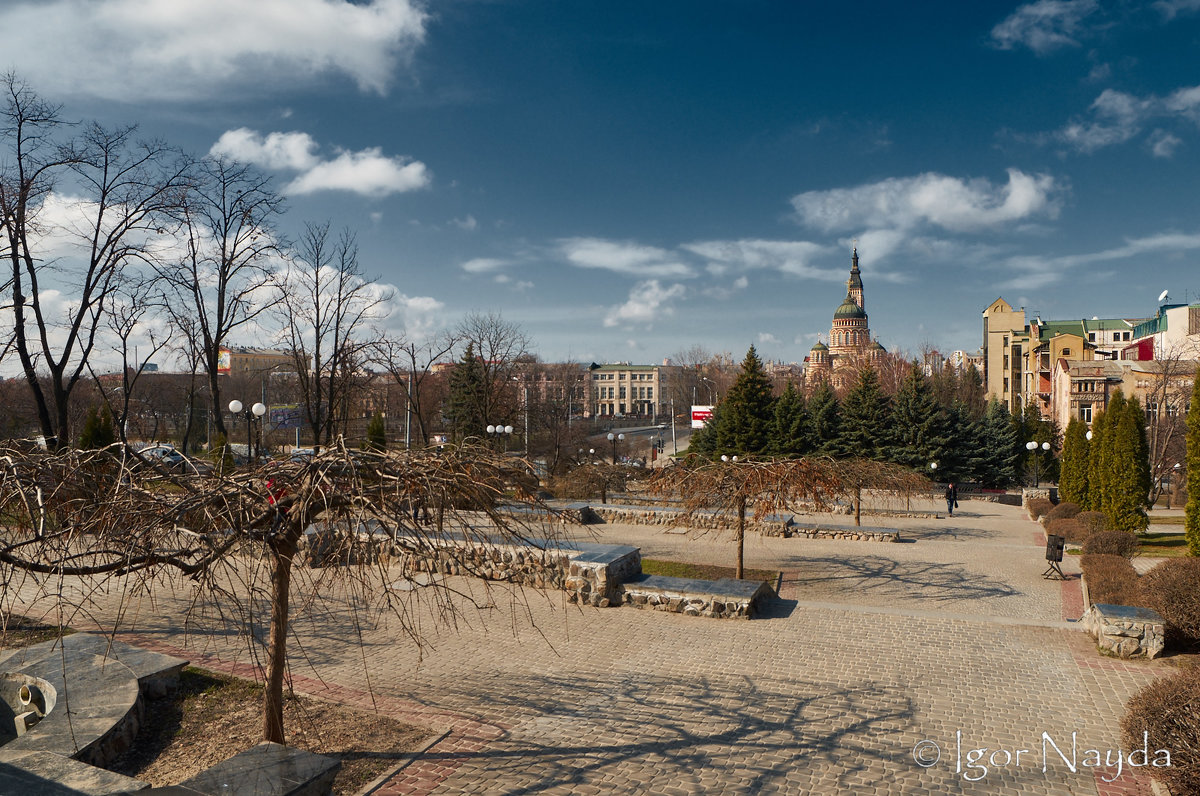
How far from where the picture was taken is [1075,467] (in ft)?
75.5

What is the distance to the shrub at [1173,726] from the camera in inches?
176

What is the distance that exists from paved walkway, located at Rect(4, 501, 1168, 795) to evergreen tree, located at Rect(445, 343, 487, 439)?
19.9 meters

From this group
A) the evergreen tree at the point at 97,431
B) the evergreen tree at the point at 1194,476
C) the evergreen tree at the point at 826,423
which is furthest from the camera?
the evergreen tree at the point at 826,423

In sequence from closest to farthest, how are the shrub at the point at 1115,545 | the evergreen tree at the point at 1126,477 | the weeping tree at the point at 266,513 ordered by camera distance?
the weeping tree at the point at 266,513 → the shrub at the point at 1115,545 → the evergreen tree at the point at 1126,477

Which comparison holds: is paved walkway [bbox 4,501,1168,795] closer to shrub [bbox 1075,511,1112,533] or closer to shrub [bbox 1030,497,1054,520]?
shrub [bbox 1075,511,1112,533]

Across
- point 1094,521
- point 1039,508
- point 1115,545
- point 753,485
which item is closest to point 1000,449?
point 1039,508

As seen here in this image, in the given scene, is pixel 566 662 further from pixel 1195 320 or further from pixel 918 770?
pixel 1195 320

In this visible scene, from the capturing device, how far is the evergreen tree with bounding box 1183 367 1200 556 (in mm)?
12055

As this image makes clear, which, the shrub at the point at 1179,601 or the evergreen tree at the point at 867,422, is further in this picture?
the evergreen tree at the point at 867,422

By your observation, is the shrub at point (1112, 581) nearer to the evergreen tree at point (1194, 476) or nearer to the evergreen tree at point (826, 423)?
the evergreen tree at point (1194, 476)

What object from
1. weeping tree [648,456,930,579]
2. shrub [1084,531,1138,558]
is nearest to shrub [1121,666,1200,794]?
weeping tree [648,456,930,579]

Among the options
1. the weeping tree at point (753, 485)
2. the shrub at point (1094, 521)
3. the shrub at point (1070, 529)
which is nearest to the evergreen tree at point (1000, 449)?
the shrub at point (1070, 529)

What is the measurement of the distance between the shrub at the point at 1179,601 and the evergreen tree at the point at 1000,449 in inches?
1202

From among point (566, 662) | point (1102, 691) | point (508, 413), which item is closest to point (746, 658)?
point (566, 662)
